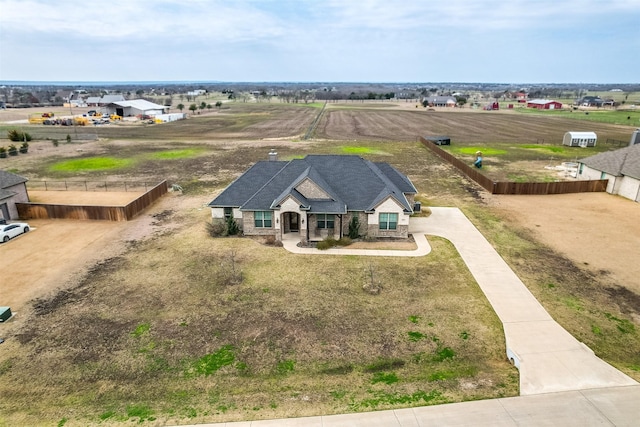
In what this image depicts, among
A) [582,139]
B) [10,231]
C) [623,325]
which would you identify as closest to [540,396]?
[623,325]

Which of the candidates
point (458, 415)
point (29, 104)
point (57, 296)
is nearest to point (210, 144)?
point (57, 296)

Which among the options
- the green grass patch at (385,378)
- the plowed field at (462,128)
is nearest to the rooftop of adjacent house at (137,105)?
the plowed field at (462,128)

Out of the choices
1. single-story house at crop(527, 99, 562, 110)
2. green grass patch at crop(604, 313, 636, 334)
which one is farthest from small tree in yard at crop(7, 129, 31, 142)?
single-story house at crop(527, 99, 562, 110)

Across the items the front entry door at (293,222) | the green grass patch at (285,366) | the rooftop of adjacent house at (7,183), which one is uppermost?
the rooftop of adjacent house at (7,183)

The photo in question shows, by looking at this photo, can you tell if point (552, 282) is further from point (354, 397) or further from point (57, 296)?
point (57, 296)

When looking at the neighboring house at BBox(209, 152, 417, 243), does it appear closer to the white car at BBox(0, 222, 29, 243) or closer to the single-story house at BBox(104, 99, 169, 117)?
the white car at BBox(0, 222, 29, 243)

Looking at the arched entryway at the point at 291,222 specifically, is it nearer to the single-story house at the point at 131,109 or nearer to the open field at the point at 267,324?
the open field at the point at 267,324
